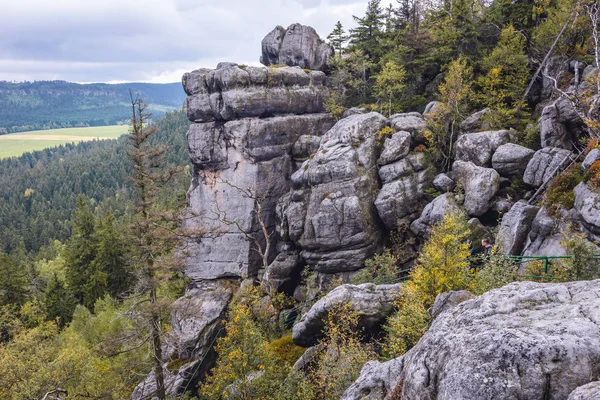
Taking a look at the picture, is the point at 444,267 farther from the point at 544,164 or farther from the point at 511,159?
the point at 511,159

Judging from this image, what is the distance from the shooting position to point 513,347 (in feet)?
21.9

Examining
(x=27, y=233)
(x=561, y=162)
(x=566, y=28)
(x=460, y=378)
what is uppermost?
(x=566, y=28)

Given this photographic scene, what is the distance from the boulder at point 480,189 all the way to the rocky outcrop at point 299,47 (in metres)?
22.5

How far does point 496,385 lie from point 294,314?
25067 millimetres

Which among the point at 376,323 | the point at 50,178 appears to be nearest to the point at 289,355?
the point at 376,323

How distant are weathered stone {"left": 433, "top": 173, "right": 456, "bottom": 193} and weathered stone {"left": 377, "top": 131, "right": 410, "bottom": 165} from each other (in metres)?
3.33

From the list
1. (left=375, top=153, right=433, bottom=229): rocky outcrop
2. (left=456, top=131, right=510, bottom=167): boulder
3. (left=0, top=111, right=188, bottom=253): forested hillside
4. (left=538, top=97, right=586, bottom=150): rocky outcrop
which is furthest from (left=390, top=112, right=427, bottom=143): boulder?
(left=0, top=111, right=188, bottom=253): forested hillside

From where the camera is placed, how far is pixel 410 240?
2766cm

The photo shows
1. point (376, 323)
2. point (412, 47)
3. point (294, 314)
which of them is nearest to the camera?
point (376, 323)

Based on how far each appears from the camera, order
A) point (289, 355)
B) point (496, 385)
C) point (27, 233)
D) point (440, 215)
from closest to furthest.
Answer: point (496, 385), point (289, 355), point (440, 215), point (27, 233)

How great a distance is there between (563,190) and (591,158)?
6.47 ft

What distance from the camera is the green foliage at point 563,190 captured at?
18312 mm

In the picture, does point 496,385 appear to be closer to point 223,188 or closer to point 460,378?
point 460,378

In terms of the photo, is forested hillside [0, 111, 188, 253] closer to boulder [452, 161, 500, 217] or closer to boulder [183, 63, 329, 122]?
boulder [183, 63, 329, 122]
